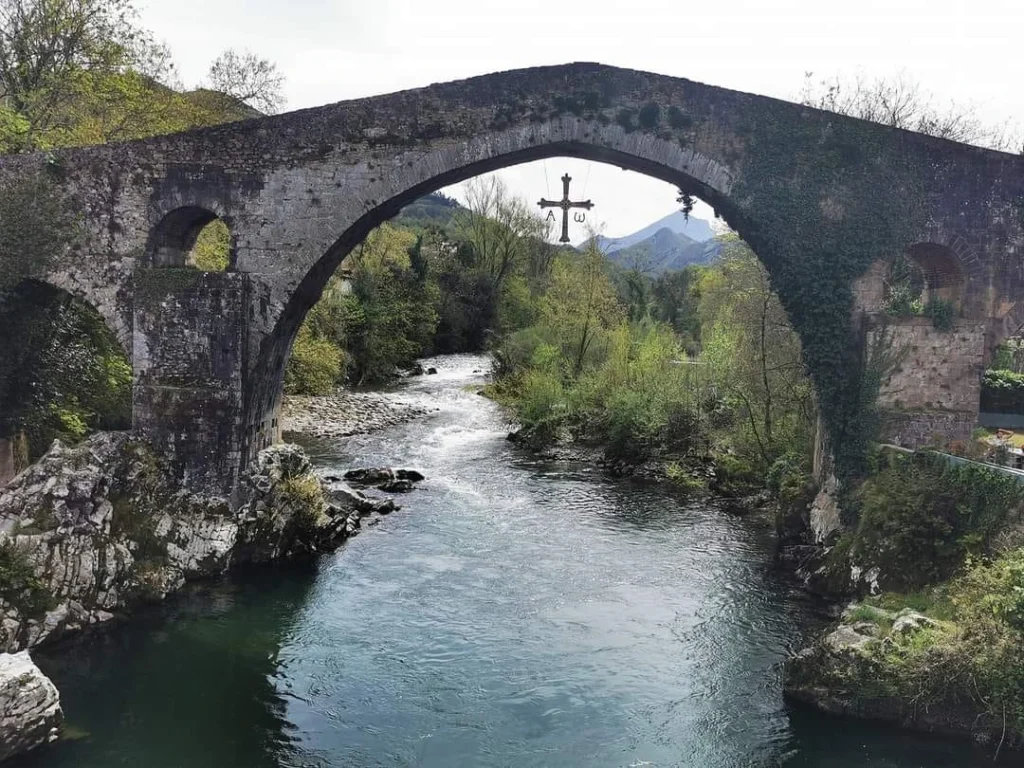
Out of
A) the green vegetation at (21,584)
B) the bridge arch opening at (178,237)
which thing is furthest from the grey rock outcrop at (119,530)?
the bridge arch opening at (178,237)

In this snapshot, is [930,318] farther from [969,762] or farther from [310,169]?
[310,169]

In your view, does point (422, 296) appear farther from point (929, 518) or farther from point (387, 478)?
point (929, 518)

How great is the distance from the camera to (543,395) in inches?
855

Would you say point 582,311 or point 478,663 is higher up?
point 582,311

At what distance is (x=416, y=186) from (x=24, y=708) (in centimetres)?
808

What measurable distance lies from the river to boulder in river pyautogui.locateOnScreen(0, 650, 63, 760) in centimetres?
15

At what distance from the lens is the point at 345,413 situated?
2322 cm

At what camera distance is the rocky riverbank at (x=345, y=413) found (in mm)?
21328

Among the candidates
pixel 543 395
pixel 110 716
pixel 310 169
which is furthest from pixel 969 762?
pixel 543 395

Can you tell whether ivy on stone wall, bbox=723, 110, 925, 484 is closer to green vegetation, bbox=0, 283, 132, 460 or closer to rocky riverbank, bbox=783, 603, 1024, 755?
rocky riverbank, bbox=783, 603, 1024, 755

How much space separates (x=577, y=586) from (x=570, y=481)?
6037 mm

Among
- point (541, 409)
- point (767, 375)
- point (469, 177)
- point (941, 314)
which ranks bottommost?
point (541, 409)

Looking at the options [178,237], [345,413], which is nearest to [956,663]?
[178,237]

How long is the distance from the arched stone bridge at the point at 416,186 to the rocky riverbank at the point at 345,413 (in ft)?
32.5
